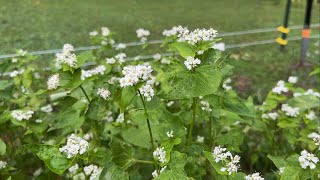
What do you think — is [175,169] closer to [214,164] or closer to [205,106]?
[214,164]

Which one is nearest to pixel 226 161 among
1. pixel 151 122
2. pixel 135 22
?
pixel 151 122

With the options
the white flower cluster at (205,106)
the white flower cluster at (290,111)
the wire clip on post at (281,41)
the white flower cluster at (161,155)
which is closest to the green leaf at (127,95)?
the white flower cluster at (161,155)

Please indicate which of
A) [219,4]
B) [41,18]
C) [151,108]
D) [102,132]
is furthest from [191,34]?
[219,4]

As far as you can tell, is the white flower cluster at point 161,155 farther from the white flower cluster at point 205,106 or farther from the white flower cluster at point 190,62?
the white flower cluster at point 205,106

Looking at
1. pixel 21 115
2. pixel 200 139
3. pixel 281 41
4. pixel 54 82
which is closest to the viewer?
pixel 54 82

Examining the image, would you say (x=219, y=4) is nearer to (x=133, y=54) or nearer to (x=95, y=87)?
(x=133, y=54)

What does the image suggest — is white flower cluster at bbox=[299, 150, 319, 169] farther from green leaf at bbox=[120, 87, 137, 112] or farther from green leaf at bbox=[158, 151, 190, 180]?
green leaf at bbox=[120, 87, 137, 112]
